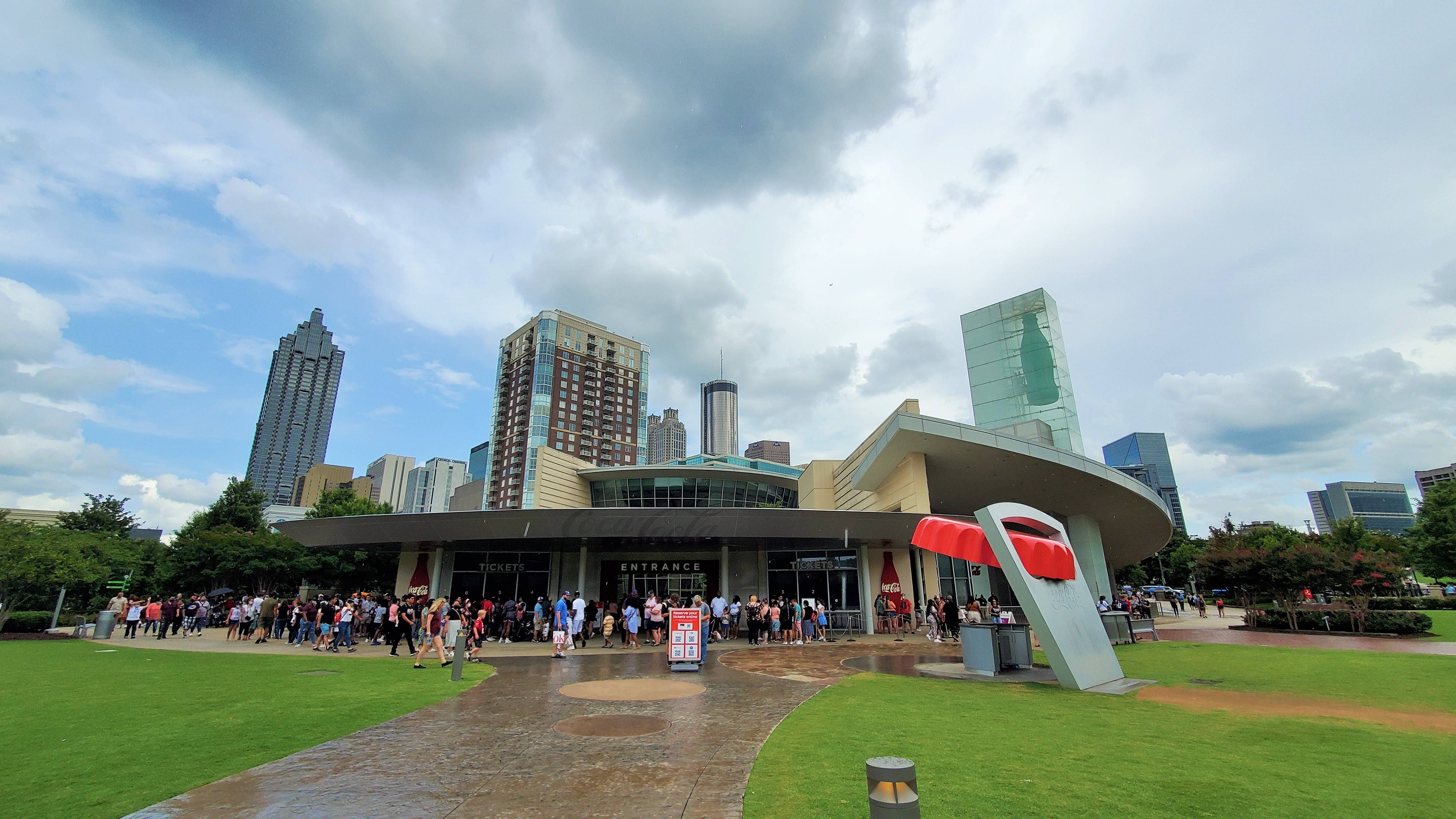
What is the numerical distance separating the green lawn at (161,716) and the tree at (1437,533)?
186 feet

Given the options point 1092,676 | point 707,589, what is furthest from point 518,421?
point 1092,676

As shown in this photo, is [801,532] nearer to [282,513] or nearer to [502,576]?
[502,576]

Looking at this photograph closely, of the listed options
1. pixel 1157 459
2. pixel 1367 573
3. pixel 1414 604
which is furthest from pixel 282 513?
pixel 1157 459

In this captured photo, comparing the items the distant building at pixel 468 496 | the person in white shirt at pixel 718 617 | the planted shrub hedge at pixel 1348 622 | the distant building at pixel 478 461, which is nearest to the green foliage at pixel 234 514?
the distant building at pixel 468 496

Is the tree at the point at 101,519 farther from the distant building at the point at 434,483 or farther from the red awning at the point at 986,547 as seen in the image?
the distant building at the point at 434,483

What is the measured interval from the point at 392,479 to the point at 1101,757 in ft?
687

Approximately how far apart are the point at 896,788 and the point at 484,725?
22.2 ft

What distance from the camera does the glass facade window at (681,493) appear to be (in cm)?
3931

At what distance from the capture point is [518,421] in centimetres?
10100

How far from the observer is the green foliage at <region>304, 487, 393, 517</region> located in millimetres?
58688

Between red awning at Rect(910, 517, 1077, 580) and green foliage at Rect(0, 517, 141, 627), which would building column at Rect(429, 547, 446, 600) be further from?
red awning at Rect(910, 517, 1077, 580)

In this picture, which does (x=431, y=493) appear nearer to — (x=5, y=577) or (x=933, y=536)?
(x=5, y=577)

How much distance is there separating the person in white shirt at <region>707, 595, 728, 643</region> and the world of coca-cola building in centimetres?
251

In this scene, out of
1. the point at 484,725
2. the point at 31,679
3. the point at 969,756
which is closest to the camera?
the point at 969,756
